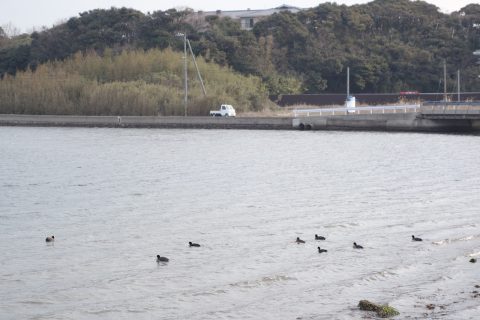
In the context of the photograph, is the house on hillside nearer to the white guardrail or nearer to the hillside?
→ the hillside

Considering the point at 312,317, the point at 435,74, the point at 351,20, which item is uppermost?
the point at 351,20

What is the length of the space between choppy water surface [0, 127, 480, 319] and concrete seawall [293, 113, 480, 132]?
52.2 feet

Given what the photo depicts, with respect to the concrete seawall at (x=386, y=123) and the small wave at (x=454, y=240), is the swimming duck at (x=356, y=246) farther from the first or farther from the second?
the concrete seawall at (x=386, y=123)

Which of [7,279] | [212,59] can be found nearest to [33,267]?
[7,279]

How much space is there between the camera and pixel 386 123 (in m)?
56.5

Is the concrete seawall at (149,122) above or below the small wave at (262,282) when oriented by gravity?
above

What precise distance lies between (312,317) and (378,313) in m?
1.01

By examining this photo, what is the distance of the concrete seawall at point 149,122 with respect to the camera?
60281 mm

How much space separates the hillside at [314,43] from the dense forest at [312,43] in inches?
3.8

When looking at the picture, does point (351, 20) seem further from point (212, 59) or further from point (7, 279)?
point (7, 279)

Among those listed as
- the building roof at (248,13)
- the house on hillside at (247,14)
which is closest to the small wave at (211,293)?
the house on hillside at (247,14)

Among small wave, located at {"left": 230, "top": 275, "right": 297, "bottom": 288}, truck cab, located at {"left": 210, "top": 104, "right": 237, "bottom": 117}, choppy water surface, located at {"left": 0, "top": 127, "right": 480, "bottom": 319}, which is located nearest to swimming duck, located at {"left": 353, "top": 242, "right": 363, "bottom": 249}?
choppy water surface, located at {"left": 0, "top": 127, "right": 480, "bottom": 319}

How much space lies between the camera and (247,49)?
84.2 metres

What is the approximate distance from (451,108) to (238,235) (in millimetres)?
35507
